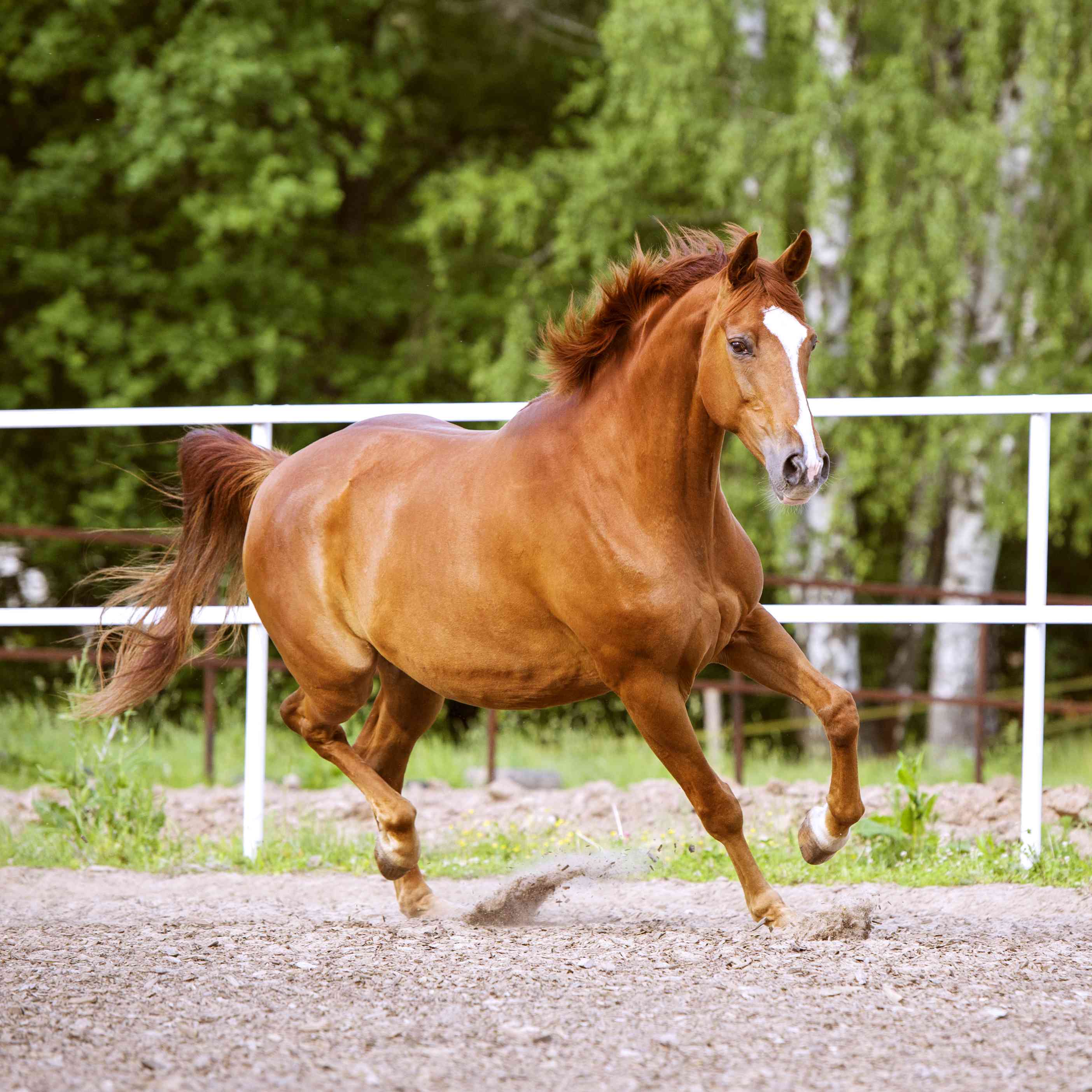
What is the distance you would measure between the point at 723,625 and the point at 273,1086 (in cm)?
177

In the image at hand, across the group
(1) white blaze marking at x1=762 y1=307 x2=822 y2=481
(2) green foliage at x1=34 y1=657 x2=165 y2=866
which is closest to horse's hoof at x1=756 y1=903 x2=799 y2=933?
(1) white blaze marking at x1=762 y1=307 x2=822 y2=481

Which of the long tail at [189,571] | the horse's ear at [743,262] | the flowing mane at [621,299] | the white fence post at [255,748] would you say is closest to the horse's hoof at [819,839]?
the flowing mane at [621,299]

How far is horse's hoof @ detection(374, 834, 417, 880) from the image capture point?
4367 mm

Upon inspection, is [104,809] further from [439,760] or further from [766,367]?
[766,367]

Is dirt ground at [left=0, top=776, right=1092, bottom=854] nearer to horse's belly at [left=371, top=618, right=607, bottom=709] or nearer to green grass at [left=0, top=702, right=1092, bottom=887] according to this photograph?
green grass at [left=0, top=702, right=1092, bottom=887]

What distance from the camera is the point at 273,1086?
260cm

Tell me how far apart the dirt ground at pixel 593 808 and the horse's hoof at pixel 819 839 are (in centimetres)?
161

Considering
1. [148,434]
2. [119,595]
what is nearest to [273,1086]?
[119,595]

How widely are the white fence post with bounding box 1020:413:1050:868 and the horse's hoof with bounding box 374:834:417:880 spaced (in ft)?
7.35

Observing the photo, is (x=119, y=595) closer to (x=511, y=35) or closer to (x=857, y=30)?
(x=857, y=30)

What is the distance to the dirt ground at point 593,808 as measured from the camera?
5.78 metres

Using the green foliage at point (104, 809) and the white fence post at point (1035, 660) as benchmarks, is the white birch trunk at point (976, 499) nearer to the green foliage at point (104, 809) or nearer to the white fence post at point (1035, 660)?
the white fence post at point (1035, 660)

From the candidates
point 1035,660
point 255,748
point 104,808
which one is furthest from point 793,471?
point 104,808

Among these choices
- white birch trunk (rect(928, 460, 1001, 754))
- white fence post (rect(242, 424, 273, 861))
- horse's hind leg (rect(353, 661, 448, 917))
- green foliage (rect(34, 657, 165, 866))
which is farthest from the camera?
white birch trunk (rect(928, 460, 1001, 754))
